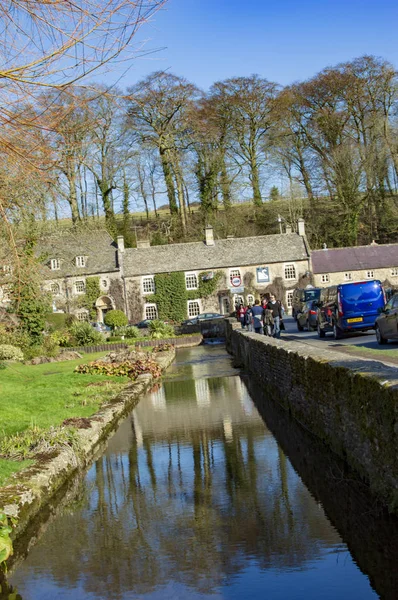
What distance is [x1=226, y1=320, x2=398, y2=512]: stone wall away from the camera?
700 cm

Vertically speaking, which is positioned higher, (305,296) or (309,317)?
(305,296)

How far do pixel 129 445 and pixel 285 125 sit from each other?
58.8 meters

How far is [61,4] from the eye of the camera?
5.80 meters

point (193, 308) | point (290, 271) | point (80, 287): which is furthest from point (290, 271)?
point (80, 287)

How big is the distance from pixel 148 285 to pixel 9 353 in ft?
102

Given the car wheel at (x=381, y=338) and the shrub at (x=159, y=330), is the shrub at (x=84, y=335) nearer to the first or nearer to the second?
the shrub at (x=159, y=330)

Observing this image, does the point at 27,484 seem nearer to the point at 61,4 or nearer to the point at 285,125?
the point at 61,4

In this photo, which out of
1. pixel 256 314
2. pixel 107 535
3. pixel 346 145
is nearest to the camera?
pixel 107 535

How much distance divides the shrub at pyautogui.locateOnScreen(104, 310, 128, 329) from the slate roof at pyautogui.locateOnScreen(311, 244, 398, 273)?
17179mm

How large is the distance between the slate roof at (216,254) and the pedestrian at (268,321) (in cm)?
3341

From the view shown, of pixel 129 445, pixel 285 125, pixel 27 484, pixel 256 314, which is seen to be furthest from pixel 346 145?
pixel 27 484

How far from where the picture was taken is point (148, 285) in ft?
198

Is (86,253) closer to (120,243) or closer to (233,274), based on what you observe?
(120,243)

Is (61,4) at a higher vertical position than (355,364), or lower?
higher
